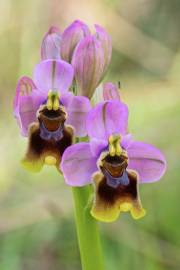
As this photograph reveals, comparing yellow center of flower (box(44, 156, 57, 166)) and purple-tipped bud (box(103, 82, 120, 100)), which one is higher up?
purple-tipped bud (box(103, 82, 120, 100))

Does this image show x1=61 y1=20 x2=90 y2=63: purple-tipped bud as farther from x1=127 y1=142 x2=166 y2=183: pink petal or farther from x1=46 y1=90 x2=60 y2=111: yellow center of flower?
x1=127 y1=142 x2=166 y2=183: pink petal

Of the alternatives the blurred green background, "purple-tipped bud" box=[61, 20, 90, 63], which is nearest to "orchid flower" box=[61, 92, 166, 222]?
"purple-tipped bud" box=[61, 20, 90, 63]

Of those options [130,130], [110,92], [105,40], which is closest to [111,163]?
[110,92]

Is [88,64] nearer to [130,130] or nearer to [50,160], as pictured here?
[50,160]

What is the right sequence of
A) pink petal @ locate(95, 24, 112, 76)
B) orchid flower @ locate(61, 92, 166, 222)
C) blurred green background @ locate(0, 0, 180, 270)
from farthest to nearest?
blurred green background @ locate(0, 0, 180, 270), pink petal @ locate(95, 24, 112, 76), orchid flower @ locate(61, 92, 166, 222)

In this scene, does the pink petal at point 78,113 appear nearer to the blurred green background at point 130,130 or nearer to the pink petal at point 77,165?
the pink petal at point 77,165

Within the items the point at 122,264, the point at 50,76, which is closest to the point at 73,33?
the point at 50,76

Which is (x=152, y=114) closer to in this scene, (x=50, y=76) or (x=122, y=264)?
(x=122, y=264)

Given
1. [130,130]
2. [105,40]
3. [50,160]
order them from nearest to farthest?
[50,160] → [105,40] → [130,130]
